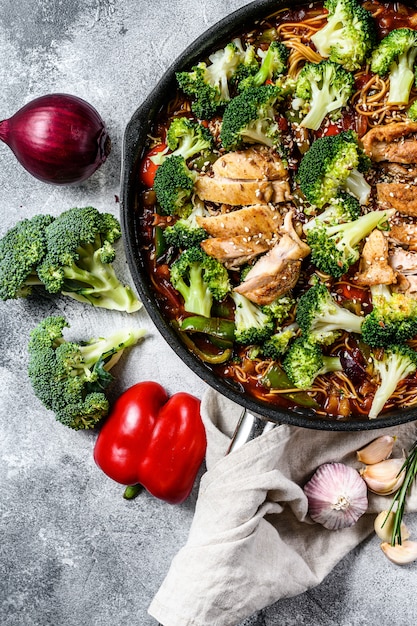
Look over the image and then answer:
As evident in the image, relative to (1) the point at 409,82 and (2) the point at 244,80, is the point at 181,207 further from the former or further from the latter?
(1) the point at 409,82

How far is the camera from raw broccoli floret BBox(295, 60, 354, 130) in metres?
3.28

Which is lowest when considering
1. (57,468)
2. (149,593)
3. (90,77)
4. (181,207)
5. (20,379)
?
(149,593)

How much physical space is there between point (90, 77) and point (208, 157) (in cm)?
115

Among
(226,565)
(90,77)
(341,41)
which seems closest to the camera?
(341,41)

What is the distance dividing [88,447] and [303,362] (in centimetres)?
160

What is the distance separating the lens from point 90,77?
13.3 ft

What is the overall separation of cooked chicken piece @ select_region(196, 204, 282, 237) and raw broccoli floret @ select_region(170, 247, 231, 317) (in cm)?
14

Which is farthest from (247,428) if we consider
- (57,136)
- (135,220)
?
(57,136)

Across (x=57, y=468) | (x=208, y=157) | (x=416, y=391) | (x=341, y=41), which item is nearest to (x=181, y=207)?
(x=208, y=157)

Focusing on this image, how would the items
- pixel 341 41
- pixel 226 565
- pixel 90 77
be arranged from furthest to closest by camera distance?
1. pixel 90 77
2. pixel 226 565
3. pixel 341 41

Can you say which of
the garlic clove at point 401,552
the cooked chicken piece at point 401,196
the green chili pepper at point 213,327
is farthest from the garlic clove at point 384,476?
the cooked chicken piece at point 401,196

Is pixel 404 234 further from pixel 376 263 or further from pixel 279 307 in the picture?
pixel 279 307

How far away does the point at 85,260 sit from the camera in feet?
13.0

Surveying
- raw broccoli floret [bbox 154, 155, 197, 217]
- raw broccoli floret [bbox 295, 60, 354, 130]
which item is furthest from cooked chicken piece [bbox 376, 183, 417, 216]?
raw broccoli floret [bbox 154, 155, 197, 217]
